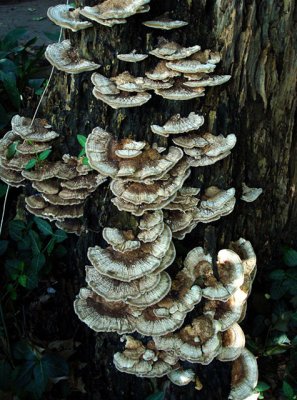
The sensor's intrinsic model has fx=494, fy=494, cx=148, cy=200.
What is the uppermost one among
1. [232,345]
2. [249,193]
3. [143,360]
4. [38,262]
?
[249,193]

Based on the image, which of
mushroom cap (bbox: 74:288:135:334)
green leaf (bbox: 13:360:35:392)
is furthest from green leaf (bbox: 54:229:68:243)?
green leaf (bbox: 13:360:35:392)

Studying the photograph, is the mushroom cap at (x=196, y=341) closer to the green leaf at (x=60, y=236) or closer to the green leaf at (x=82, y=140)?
the green leaf at (x=60, y=236)

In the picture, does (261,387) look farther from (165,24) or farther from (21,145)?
(165,24)

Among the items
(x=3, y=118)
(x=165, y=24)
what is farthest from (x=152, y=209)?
(x=3, y=118)

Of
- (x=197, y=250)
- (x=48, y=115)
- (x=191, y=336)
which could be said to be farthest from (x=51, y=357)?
(x=48, y=115)

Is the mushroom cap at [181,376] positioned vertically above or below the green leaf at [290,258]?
below

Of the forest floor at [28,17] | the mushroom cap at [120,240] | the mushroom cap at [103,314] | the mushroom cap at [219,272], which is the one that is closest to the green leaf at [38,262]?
the mushroom cap at [103,314]
